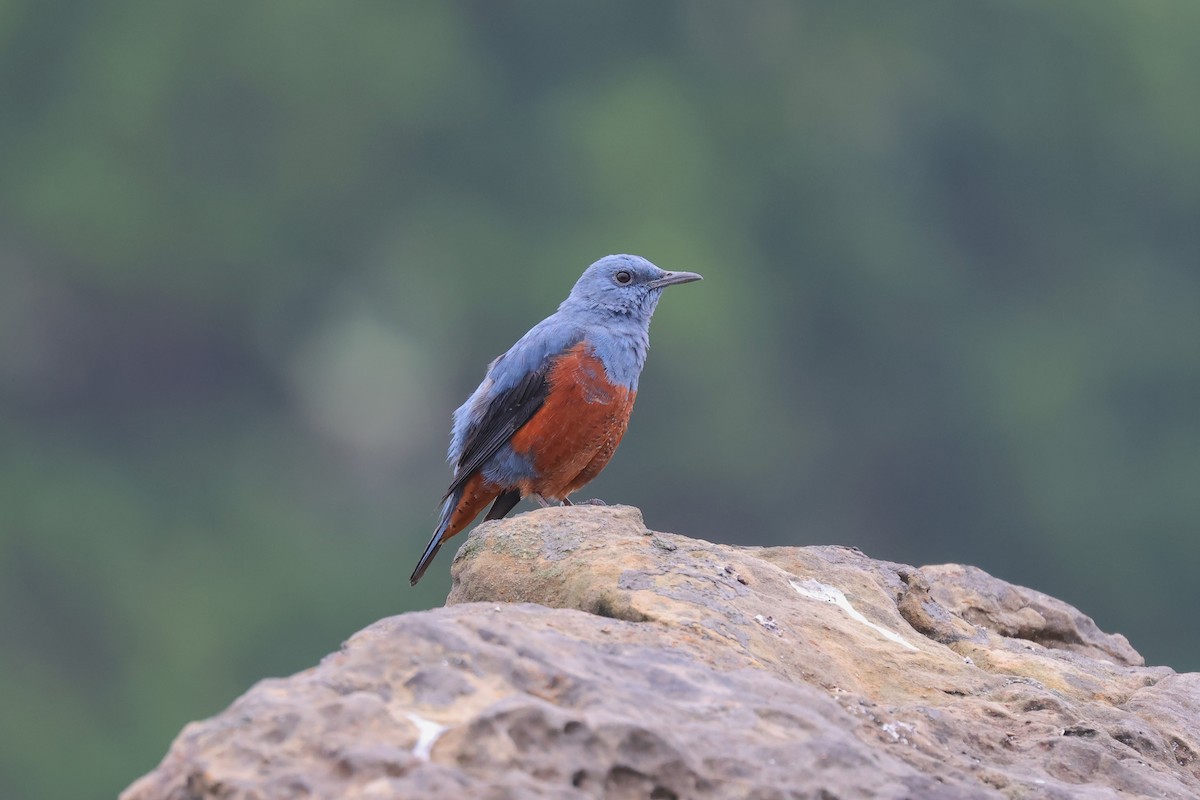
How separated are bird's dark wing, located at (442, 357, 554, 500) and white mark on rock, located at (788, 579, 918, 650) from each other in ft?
7.84

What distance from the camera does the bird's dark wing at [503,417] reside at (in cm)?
725

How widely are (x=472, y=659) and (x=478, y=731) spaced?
314mm

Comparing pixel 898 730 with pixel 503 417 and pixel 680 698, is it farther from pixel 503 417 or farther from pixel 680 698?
pixel 503 417

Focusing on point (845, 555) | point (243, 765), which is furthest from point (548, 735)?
point (845, 555)

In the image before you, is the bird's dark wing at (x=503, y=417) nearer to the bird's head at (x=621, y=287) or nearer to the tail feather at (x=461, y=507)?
the tail feather at (x=461, y=507)

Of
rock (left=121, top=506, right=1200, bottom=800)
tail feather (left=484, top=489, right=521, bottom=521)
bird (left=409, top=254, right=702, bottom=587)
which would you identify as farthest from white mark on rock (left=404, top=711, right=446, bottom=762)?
tail feather (left=484, top=489, right=521, bottom=521)

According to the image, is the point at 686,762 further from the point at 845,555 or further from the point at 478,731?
the point at 845,555

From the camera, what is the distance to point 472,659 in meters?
3.29

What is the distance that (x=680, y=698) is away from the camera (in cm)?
344

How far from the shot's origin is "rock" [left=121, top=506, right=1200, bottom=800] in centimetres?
296

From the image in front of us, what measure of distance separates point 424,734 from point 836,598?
2.38 m

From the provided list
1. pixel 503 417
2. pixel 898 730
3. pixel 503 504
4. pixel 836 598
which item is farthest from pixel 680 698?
pixel 503 504

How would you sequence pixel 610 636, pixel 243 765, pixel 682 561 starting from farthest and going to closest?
1. pixel 682 561
2. pixel 610 636
3. pixel 243 765

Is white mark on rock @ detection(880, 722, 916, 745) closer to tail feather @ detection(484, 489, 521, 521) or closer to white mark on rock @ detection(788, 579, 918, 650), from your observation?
white mark on rock @ detection(788, 579, 918, 650)
